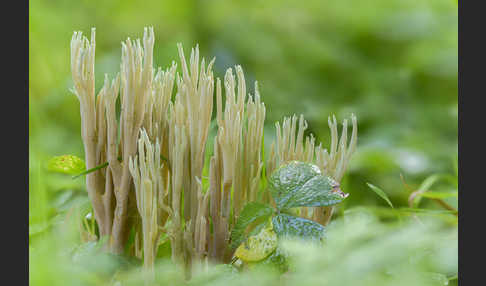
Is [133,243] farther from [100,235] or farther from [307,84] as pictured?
[307,84]

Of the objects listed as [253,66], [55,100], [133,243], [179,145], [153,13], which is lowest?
[133,243]

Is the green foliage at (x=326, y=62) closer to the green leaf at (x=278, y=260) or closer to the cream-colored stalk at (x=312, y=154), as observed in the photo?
the cream-colored stalk at (x=312, y=154)

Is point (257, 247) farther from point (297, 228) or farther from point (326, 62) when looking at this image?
point (326, 62)

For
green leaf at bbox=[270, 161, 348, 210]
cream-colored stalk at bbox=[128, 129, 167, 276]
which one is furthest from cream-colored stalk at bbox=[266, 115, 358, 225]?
cream-colored stalk at bbox=[128, 129, 167, 276]

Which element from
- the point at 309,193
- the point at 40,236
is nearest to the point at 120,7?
the point at 40,236

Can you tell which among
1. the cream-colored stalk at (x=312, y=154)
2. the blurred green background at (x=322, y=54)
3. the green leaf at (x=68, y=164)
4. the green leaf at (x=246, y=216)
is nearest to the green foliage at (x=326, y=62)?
the blurred green background at (x=322, y=54)

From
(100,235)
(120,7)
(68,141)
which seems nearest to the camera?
(100,235)

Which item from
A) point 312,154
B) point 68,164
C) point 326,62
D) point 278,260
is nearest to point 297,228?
point 278,260
